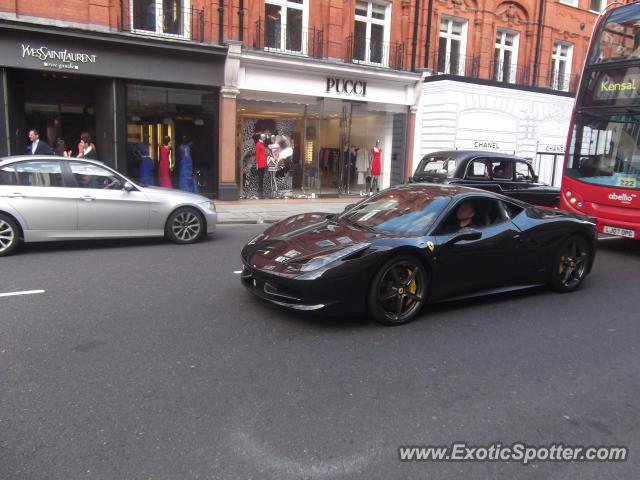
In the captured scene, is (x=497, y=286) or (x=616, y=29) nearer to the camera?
(x=497, y=286)

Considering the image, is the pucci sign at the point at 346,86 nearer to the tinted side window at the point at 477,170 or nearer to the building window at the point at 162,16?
the building window at the point at 162,16

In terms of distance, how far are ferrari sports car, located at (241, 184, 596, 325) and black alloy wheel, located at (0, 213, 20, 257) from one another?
14.3 feet

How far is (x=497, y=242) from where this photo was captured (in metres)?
5.68

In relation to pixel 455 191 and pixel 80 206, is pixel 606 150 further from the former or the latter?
pixel 80 206

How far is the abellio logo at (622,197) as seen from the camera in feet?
28.9

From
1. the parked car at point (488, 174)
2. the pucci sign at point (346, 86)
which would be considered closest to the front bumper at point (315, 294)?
the parked car at point (488, 174)

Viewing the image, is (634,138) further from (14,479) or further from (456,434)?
(14,479)

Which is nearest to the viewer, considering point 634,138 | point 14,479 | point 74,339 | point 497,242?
point 14,479

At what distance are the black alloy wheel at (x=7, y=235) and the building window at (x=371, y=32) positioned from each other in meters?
13.4

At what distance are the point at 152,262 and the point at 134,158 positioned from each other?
28.6 ft

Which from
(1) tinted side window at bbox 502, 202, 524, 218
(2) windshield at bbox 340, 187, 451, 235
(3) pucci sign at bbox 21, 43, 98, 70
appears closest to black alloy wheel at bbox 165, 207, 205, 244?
(2) windshield at bbox 340, 187, 451, 235

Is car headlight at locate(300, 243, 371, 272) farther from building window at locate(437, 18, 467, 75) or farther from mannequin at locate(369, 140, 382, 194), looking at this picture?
building window at locate(437, 18, 467, 75)

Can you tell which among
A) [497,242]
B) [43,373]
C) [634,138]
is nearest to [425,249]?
[497,242]

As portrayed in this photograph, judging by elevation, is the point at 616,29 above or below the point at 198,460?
above
